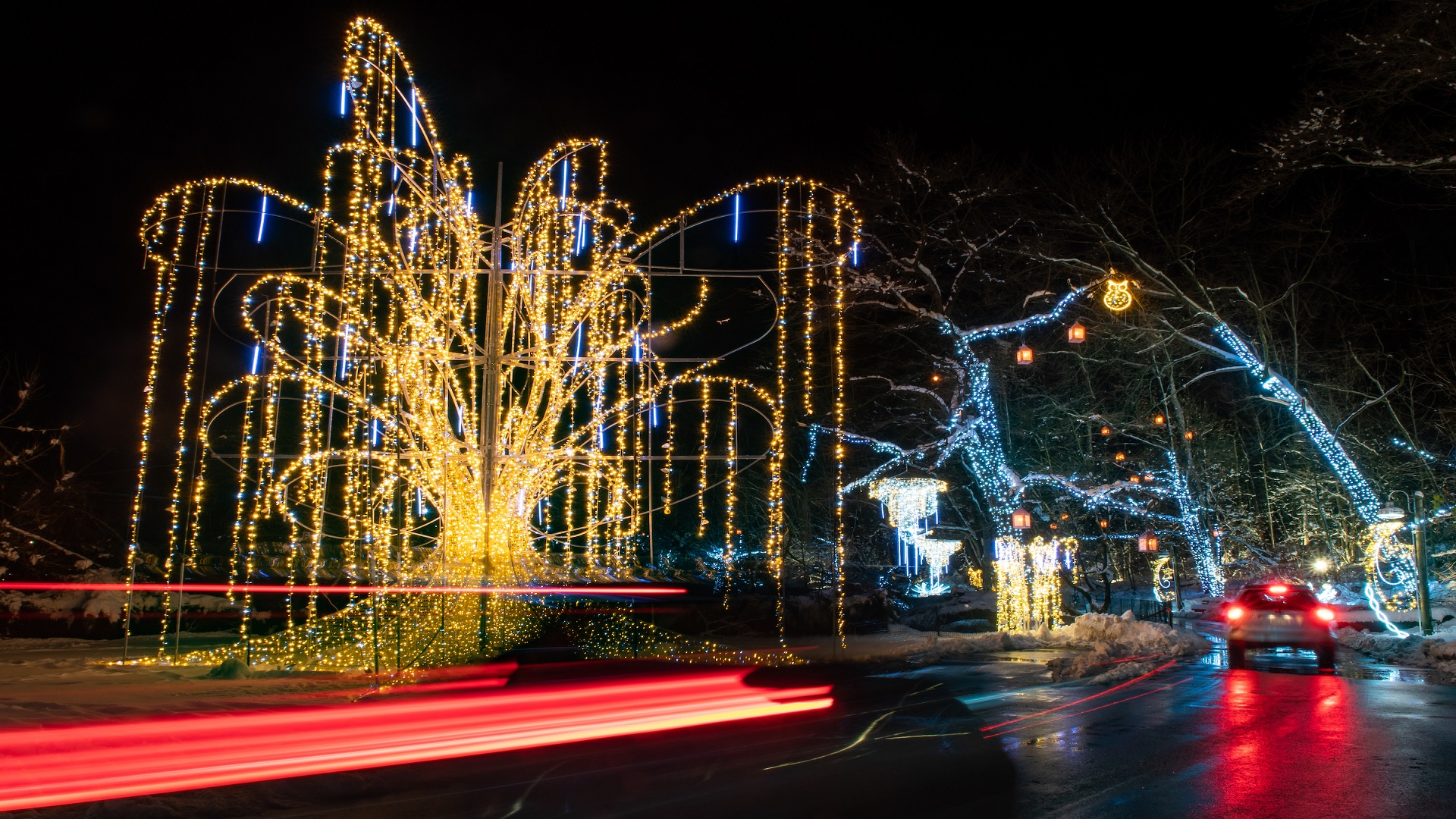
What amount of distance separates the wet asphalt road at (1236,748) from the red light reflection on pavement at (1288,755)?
0.02m

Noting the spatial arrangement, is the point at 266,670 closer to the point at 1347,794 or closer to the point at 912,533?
the point at 1347,794

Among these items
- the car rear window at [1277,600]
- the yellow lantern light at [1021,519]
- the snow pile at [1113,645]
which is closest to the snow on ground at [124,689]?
the snow pile at [1113,645]

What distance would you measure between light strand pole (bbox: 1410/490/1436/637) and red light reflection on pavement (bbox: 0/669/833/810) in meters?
15.0

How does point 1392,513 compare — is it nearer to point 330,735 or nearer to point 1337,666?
point 1337,666

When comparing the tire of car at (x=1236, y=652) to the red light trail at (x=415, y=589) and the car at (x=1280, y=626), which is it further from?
the red light trail at (x=415, y=589)

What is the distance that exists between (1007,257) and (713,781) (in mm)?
21243

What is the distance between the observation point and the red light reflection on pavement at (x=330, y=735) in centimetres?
619

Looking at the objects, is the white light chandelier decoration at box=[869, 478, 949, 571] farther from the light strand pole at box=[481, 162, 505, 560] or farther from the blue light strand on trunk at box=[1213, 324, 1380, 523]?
the light strand pole at box=[481, 162, 505, 560]

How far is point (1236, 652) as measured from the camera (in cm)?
1580

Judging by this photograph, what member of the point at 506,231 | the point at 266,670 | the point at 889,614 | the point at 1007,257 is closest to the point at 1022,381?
the point at 1007,257

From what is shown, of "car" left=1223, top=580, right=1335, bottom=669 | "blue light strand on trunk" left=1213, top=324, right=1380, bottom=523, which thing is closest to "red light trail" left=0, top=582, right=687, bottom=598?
"car" left=1223, top=580, right=1335, bottom=669

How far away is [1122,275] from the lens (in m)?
23.1

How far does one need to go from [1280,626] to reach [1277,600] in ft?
1.74

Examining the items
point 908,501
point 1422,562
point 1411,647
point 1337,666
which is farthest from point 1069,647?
point 908,501
